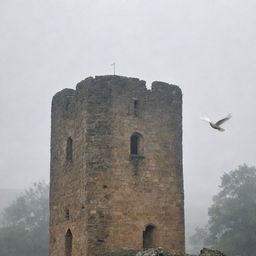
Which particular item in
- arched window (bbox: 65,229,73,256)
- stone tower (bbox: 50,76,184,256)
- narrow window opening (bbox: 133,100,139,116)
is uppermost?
narrow window opening (bbox: 133,100,139,116)

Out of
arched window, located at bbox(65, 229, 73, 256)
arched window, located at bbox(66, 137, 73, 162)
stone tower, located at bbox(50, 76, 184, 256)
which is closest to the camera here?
stone tower, located at bbox(50, 76, 184, 256)

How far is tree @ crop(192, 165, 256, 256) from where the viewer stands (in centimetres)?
4044

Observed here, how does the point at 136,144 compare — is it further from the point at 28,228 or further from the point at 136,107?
the point at 28,228

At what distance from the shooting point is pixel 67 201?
19.9 metres

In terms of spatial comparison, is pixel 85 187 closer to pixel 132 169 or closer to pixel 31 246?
pixel 132 169

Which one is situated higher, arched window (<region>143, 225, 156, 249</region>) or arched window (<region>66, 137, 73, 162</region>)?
arched window (<region>66, 137, 73, 162</region>)

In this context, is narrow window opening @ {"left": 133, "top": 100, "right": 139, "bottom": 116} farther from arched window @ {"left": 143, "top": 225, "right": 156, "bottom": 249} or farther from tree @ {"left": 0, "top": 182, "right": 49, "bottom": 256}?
tree @ {"left": 0, "top": 182, "right": 49, "bottom": 256}

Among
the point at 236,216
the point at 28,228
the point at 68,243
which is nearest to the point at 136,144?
the point at 68,243

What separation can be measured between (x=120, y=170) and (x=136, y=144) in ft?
3.87

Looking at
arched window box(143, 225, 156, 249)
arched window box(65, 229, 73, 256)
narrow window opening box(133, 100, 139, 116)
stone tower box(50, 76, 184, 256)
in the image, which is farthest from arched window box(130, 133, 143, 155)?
arched window box(65, 229, 73, 256)

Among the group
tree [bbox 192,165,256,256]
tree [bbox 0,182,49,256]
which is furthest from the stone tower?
tree [bbox 0,182,49,256]

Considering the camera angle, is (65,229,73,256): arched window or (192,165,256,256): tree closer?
(65,229,73,256): arched window

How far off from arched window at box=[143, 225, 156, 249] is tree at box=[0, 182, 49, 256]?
29.4 meters

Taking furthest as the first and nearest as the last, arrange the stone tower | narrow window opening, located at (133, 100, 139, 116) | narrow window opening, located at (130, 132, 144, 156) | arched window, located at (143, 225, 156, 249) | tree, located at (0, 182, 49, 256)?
tree, located at (0, 182, 49, 256) → narrow window opening, located at (133, 100, 139, 116) → narrow window opening, located at (130, 132, 144, 156) → arched window, located at (143, 225, 156, 249) → the stone tower
